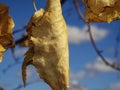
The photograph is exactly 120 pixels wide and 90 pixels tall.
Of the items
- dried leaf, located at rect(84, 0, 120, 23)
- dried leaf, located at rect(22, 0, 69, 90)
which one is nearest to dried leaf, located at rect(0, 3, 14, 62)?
dried leaf, located at rect(22, 0, 69, 90)

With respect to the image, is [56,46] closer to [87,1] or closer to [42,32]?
[42,32]

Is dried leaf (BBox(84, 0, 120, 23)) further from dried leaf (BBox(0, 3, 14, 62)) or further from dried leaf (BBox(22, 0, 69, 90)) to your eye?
dried leaf (BBox(0, 3, 14, 62))

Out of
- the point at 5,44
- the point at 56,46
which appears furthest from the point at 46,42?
the point at 5,44

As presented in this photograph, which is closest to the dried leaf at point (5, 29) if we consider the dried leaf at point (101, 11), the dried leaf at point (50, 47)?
the dried leaf at point (50, 47)

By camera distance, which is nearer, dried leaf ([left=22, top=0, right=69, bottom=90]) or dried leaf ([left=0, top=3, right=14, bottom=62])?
dried leaf ([left=22, top=0, right=69, bottom=90])
